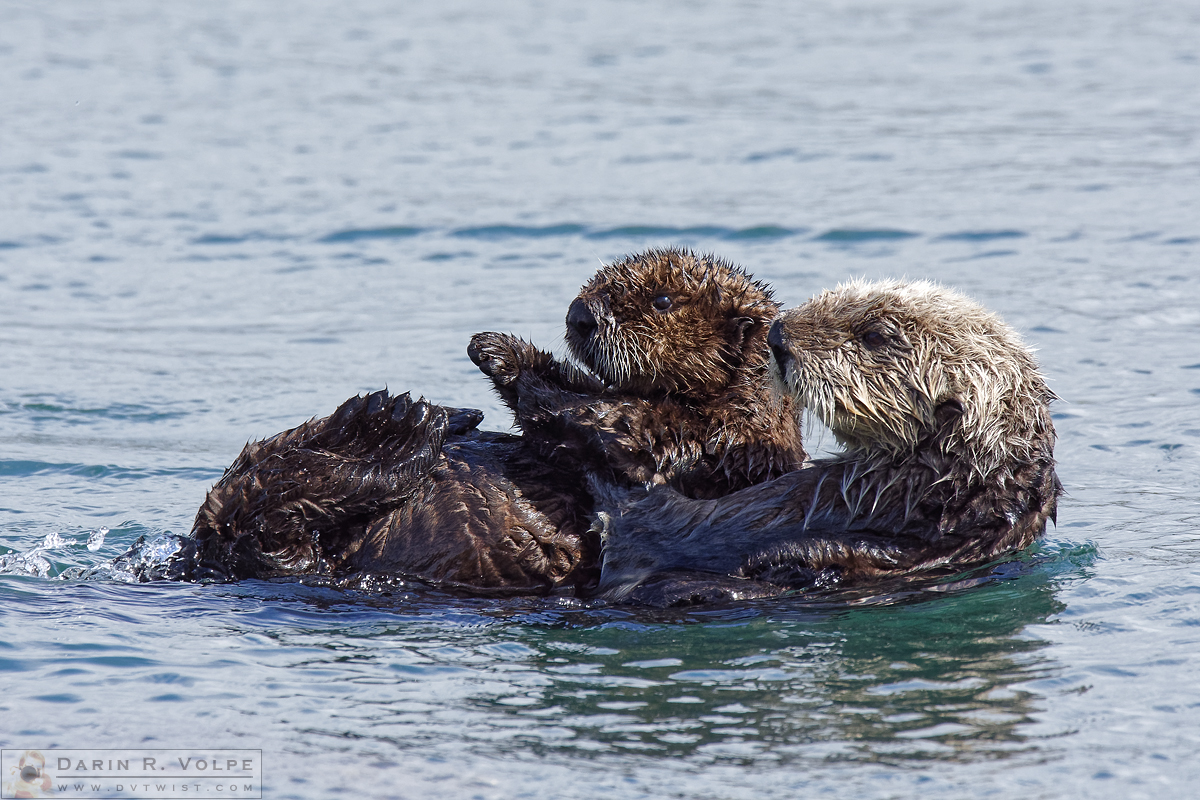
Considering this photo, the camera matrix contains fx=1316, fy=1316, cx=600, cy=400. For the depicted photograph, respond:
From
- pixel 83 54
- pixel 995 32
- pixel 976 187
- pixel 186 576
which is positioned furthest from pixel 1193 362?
pixel 83 54

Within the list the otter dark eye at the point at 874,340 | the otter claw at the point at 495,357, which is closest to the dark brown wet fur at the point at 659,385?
the otter claw at the point at 495,357

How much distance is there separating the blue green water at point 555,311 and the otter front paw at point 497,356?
0.89 meters

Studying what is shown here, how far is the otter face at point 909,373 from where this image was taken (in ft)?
14.5

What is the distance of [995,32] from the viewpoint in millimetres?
17766

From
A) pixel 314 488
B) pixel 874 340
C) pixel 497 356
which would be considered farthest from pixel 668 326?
pixel 314 488

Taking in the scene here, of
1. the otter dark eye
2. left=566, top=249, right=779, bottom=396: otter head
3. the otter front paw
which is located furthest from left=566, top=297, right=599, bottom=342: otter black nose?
the otter dark eye

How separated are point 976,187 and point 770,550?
8194mm

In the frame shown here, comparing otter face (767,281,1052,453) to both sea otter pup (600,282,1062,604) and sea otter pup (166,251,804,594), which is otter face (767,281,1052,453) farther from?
sea otter pup (166,251,804,594)

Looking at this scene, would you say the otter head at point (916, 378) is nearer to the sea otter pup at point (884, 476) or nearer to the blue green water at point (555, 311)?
the sea otter pup at point (884, 476)

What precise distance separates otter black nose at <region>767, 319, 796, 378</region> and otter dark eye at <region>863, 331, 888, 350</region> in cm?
29

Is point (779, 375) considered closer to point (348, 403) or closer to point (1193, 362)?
point (348, 403)

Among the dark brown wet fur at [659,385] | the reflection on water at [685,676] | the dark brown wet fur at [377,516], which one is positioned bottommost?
the reflection on water at [685,676]

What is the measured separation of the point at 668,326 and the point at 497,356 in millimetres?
647

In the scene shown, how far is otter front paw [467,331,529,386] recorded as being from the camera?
16.0 feet
